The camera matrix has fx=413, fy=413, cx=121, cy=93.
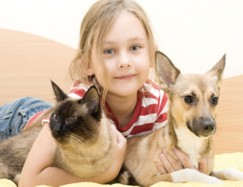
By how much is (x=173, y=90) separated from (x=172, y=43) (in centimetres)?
121

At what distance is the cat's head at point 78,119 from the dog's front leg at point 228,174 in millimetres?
519

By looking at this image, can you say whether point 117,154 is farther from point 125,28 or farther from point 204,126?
point 125,28

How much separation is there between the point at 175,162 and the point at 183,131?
0.12 meters

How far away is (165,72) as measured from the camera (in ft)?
5.38

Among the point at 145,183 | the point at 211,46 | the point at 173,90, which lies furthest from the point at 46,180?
the point at 211,46

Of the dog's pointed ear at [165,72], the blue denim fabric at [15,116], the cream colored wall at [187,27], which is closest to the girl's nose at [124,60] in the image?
the dog's pointed ear at [165,72]

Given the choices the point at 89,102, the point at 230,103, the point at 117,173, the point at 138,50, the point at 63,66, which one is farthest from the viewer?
the point at 63,66

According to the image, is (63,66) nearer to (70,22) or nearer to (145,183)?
(70,22)

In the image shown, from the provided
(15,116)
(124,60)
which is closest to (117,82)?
(124,60)

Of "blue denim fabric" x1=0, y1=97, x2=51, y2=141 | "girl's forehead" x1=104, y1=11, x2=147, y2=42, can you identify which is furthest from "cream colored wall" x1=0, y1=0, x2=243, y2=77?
"girl's forehead" x1=104, y1=11, x2=147, y2=42

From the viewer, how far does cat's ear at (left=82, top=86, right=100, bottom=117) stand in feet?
4.92

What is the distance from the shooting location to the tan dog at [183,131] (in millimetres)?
1491

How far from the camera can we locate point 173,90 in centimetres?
161

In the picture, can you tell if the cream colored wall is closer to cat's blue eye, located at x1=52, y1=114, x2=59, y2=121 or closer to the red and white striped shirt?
the red and white striped shirt
